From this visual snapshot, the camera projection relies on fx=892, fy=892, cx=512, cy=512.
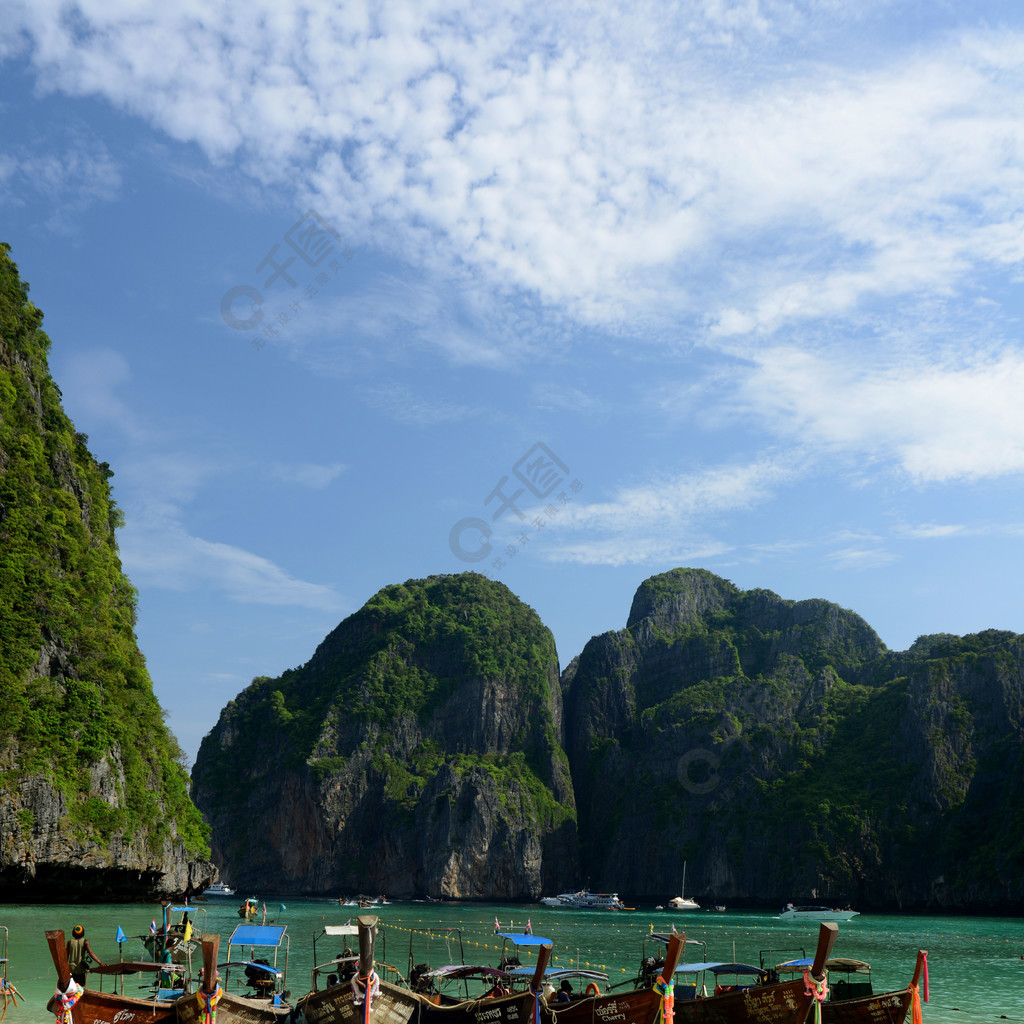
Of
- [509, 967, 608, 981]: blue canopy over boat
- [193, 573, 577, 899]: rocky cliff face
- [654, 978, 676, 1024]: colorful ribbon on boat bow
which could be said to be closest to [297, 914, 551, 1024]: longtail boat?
[654, 978, 676, 1024]: colorful ribbon on boat bow

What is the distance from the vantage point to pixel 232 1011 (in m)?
16.0

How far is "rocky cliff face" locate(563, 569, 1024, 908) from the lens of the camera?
88.9 meters

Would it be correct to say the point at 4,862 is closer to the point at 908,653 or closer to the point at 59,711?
the point at 59,711

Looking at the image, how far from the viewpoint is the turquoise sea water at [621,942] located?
89.7 feet

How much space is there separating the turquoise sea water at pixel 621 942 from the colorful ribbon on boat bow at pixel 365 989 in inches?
384

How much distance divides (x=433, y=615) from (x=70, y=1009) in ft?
386

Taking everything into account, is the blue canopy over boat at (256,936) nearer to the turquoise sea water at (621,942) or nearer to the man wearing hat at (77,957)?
the turquoise sea water at (621,942)

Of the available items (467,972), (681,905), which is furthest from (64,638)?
(681,905)

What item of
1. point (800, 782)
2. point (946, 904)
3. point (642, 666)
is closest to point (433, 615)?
point (642, 666)

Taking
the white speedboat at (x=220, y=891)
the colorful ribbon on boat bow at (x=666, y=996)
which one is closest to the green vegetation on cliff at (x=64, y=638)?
the colorful ribbon on boat bow at (x=666, y=996)

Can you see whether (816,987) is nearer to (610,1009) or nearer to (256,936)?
(610,1009)

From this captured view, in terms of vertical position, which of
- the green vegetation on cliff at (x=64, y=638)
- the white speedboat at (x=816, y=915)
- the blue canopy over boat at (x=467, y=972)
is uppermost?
the green vegetation on cliff at (x=64, y=638)

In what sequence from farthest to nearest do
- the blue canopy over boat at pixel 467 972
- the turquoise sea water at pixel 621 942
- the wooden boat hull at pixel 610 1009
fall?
the turquoise sea water at pixel 621 942, the blue canopy over boat at pixel 467 972, the wooden boat hull at pixel 610 1009

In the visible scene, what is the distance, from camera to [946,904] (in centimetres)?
8319
